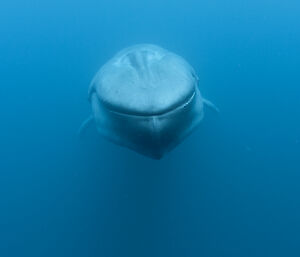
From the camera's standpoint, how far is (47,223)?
8781mm

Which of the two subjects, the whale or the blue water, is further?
the blue water

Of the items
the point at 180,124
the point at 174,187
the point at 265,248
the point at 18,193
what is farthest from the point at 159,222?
the point at 180,124

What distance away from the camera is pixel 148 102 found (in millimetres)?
4199

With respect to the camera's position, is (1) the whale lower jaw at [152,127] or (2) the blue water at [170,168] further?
(2) the blue water at [170,168]

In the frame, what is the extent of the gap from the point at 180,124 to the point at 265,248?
514cm

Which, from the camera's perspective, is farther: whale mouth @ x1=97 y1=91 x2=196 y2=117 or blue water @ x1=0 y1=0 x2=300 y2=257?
blue water @ x1=0 y1=0 x2=300 y2=257

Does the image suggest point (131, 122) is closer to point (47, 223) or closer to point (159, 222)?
point (159, 222)

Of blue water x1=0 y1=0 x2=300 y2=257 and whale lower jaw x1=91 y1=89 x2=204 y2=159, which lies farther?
blue water x1=0 y1=0 x2=300 y2=257

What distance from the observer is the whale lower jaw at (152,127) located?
4301 mm

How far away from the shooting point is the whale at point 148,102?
426cm

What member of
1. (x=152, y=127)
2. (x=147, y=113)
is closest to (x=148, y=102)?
(x=147, y=113)

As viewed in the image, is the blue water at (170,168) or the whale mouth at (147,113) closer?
the whale mouth at (147,113)

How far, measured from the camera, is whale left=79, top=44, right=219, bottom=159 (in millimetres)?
4262

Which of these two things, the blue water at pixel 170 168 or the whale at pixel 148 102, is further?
the blue water at pixel 170 168
